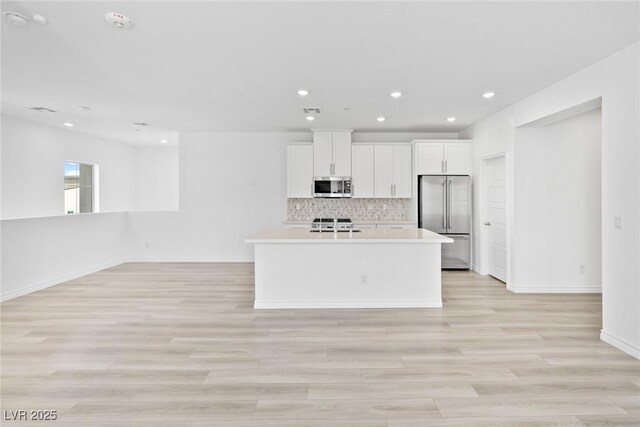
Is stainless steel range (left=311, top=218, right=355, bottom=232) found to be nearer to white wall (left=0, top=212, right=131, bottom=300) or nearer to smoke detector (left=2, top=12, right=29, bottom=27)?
white wall (left=0, top=212, right=131, bottom=300)

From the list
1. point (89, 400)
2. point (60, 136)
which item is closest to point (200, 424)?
point (89, 400)

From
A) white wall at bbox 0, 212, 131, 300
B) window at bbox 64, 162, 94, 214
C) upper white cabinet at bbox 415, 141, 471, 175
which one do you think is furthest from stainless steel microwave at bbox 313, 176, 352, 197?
window at bbox 64, 162, 94, 214

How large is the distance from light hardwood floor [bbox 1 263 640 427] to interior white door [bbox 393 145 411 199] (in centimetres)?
267

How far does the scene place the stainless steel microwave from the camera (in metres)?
6.59

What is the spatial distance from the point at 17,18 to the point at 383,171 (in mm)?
5355

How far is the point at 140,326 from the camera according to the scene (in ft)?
11.8

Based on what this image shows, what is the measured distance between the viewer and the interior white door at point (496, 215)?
212 inches

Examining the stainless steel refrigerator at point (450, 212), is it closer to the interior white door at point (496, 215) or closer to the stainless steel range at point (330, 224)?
the interior white door at point (496, 215)

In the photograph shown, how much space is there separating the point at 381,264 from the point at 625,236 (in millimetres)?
2271

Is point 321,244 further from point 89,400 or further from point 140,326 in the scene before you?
point 89,400

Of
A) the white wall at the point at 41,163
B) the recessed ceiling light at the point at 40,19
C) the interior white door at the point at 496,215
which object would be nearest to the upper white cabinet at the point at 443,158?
the interior white door at the point at 496,215

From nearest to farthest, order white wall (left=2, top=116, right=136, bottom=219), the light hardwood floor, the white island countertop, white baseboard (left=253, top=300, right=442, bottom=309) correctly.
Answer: the light hardwood floor, the white island countertop, white baseboard (left=253, top=300, right=442, bottom=309), white wall (left=2, top=116, right=136, bottom=219)

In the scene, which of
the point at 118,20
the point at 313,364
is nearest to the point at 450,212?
the point at 313,364

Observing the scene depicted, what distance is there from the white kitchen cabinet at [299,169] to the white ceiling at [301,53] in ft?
4.76
